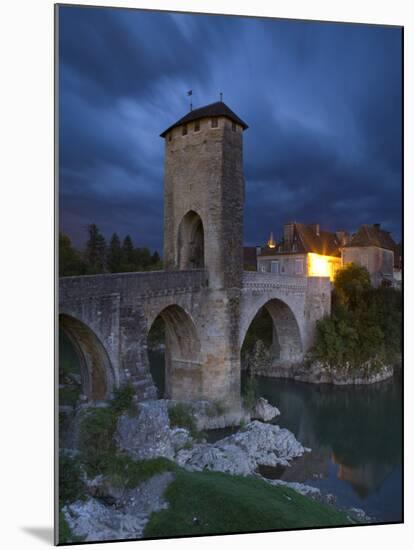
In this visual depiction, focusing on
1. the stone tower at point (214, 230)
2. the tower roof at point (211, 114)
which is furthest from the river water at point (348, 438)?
the tower roof at point (211, 114)

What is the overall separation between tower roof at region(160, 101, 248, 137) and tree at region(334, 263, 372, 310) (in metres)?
3.37

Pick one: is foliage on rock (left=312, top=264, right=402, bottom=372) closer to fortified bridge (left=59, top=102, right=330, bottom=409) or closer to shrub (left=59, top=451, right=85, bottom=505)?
fortified bridge (left=59, top=102, right=330, bottom=409)

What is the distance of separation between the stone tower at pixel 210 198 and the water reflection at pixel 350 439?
2712mm

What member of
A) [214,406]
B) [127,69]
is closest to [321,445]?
[214,406]

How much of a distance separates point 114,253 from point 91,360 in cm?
182

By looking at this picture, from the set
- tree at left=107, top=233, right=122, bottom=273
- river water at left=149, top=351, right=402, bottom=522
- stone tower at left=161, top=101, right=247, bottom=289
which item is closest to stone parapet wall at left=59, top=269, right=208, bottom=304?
tree at left=107, top=233, right=122, bottom=273

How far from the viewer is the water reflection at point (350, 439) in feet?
28.1

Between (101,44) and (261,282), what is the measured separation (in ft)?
21.5

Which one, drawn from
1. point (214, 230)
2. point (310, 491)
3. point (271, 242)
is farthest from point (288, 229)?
point (310, 491)

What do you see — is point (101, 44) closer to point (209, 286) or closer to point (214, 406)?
point (209, 286)

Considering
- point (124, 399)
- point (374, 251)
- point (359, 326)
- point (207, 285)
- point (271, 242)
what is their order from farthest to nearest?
point (207, 285)
point (271, 242)
point (359, 326)
point (374, 251)
point (124, 399)

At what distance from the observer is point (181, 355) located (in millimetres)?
11398

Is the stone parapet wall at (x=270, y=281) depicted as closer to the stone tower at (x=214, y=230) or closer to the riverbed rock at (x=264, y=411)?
the stone tower at (x=214, y=230)

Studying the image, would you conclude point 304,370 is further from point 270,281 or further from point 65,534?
point 65,534
